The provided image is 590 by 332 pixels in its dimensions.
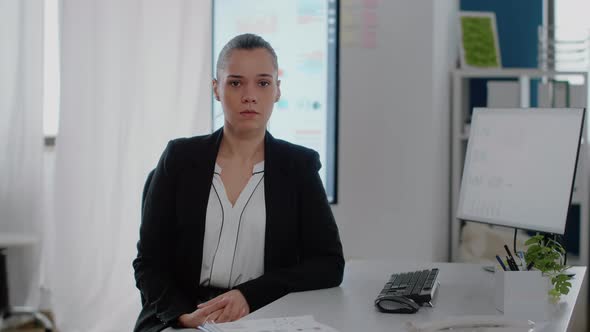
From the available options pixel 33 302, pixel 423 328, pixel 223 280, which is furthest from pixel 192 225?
pixel 33 302

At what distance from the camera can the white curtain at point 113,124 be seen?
12.3ft

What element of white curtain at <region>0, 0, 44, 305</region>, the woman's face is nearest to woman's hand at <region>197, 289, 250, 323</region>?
the woman's face

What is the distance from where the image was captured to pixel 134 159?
12.7 feet

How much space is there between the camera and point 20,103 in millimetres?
3650

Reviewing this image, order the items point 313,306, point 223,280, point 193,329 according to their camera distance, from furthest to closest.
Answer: point 223,280 < point 313,306 < point 193,329

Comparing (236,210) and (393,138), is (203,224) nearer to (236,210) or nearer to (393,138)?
(236,210)

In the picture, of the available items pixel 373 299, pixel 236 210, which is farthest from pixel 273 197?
pixel 373 299

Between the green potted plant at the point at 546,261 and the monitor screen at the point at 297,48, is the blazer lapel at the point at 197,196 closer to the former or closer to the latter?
the green potted plant at the point at 546,261

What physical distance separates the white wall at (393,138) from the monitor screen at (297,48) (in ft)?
0.60

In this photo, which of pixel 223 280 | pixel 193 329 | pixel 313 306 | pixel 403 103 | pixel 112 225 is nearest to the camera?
pixel 193 329

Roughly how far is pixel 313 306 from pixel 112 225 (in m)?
2.35

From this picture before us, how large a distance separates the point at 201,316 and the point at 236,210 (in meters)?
0.37

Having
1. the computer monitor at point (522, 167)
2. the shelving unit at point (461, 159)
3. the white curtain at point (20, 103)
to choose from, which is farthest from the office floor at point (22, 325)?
the shelving unit at point (461, 159)

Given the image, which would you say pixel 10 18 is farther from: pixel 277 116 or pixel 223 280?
pixel 223 280
